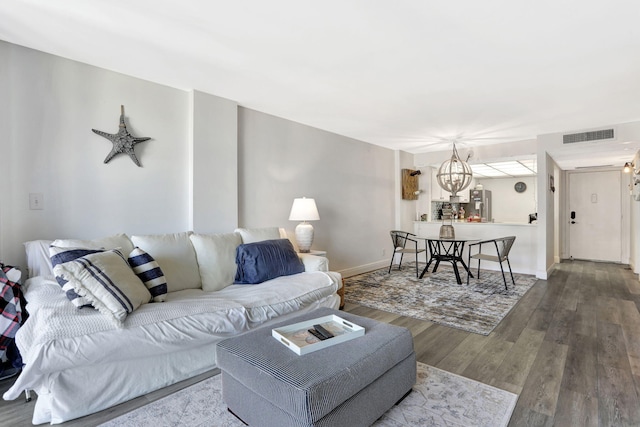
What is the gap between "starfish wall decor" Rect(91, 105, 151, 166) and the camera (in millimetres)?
2879

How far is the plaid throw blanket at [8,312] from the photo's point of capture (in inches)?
77.8

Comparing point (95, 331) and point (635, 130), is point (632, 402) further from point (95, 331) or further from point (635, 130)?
point (635, 130)

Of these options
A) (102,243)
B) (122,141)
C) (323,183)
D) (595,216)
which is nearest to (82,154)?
(122,141)

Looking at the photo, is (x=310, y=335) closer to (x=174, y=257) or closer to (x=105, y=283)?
(x=105, y=283)

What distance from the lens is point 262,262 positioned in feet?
9.96

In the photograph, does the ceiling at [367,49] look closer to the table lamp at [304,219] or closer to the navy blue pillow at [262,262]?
the table lamp at [304,219]

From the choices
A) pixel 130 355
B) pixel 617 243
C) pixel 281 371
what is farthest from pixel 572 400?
pixel 617 243

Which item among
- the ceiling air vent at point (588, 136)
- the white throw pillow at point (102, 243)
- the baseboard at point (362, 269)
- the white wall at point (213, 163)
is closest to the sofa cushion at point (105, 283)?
the white throw pillow at point (102, 243)

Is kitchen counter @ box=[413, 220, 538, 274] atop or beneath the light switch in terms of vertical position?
beneath

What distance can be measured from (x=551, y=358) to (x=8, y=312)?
3.68 meters

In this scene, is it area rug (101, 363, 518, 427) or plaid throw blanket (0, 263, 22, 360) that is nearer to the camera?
area rug (101, 363, 518, 427)

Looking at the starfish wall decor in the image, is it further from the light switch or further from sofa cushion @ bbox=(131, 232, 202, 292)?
sofa cushion @ bbox=(131, 232, 202, 292)

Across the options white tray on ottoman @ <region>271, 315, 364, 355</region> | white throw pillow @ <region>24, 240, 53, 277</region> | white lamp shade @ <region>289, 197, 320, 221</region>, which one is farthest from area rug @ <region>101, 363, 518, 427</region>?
white lamp shade @ <region>289, 197, 320, 221</region>

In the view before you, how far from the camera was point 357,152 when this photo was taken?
5543 mm
